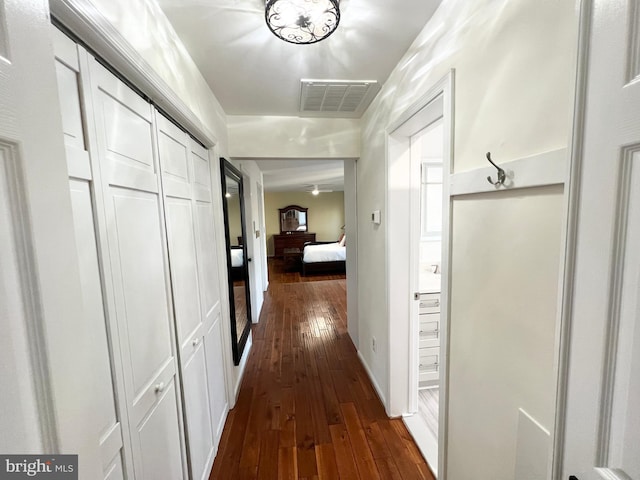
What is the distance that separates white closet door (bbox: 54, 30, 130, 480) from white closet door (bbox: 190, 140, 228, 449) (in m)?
0.79

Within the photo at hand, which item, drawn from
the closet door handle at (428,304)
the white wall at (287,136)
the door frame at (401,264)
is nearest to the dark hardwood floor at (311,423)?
the door frame at (401,264)

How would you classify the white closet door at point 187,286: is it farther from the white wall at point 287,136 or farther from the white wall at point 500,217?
the white wall at point 500,217

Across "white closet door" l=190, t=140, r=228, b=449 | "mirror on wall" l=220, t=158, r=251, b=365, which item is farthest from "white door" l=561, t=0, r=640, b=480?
"mirror on wall" l=220, t=158, r=251, b=365

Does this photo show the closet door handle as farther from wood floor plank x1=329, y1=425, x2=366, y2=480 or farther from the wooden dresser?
the wooden dresser

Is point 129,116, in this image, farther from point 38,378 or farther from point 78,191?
point 38,378

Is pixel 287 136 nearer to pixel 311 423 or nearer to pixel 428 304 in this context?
pixel 428 304

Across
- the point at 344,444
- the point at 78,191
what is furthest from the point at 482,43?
the point at 344,444

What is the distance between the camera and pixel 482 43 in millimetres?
910

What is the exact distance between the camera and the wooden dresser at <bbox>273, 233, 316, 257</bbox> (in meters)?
8.50

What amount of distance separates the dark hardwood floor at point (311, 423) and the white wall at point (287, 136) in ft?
6.70

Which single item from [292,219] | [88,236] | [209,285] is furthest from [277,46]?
[292,219]

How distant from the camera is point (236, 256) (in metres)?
2.49

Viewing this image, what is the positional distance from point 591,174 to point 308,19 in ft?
3.63

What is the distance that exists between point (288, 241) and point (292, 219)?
0.80 metres
